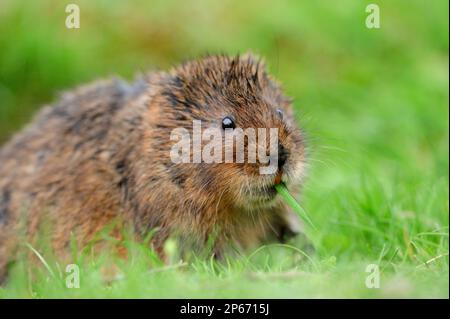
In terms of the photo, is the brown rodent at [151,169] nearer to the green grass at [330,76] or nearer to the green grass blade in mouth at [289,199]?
the green grass blade in mouth at [289,199]

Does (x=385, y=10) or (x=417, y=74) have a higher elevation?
(x=385, y=10)

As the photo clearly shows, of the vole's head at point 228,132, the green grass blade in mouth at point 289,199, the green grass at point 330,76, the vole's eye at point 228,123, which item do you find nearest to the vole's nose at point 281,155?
the vole's head at point 228,132

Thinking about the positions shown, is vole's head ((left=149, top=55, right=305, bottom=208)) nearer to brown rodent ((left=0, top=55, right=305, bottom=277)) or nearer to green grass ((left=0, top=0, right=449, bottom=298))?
brown rodent ((left=0, top=55, right=305, bottom=277))

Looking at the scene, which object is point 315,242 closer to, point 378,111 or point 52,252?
point 52,252

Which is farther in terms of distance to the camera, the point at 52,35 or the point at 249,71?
the point at 52,35

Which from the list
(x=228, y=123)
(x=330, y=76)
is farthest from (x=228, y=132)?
(x=330, y=76)
